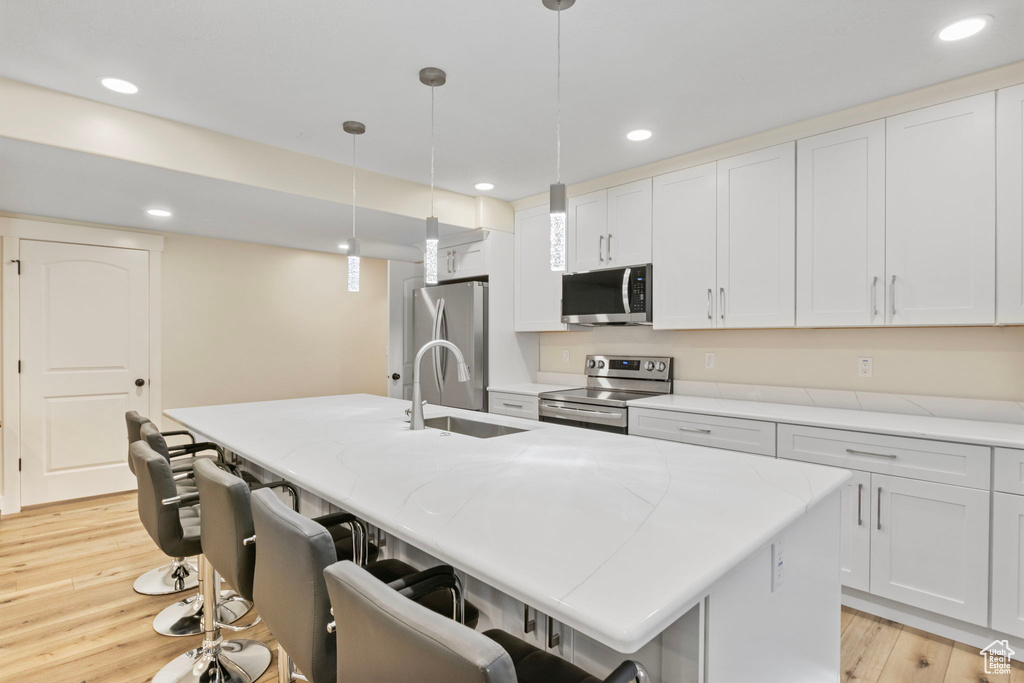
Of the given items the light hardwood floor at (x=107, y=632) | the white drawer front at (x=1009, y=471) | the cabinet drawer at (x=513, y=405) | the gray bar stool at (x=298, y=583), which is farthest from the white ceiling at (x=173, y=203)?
the white drawer front at (x=1009, y=471)

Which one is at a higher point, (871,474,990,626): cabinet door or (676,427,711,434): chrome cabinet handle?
(676,427,711,434): chrome cabinet handle

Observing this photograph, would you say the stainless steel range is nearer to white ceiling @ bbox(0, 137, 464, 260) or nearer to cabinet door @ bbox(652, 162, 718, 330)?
cabinet door @ bbox(652, 162, 718, 330)

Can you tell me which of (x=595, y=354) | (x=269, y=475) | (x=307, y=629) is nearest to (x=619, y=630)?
(x=307, y=629)

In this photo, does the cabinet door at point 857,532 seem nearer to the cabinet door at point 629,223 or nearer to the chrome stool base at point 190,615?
the cabinet door at point 629,223

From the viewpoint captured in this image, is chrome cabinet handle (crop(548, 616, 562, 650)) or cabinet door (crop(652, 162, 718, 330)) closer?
chrome cabinet handle (crop(548, 616, 562, 650))

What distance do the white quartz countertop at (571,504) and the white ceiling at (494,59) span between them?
A: 1.60 meters

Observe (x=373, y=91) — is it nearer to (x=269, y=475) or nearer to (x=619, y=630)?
(x=269, y=475)

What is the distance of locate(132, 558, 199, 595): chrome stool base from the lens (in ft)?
8.62

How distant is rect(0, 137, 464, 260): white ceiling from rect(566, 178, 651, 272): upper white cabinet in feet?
3.35

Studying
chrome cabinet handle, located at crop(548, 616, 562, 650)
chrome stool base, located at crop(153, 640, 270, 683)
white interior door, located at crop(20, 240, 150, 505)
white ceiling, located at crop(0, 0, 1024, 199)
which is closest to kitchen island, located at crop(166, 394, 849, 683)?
chrome cabinet handle, located at crop(548, 616, 562, 650)

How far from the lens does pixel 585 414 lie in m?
3.39

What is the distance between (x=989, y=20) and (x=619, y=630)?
8.47 feet

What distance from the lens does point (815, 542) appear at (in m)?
1.40

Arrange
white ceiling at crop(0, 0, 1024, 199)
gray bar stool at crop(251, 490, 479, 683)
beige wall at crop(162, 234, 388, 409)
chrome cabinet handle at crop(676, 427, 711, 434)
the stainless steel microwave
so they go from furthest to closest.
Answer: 1. beige wall at crop(162, 234, 388, 409)
2. the stainless steel microwave
3. chrome cabinet handle at crop(676, 427, 711, 434)
4. white ceiling at crop(0, 0, 1024, 199)
5. gray bar stool at crop(251, 490, 479, 683)
